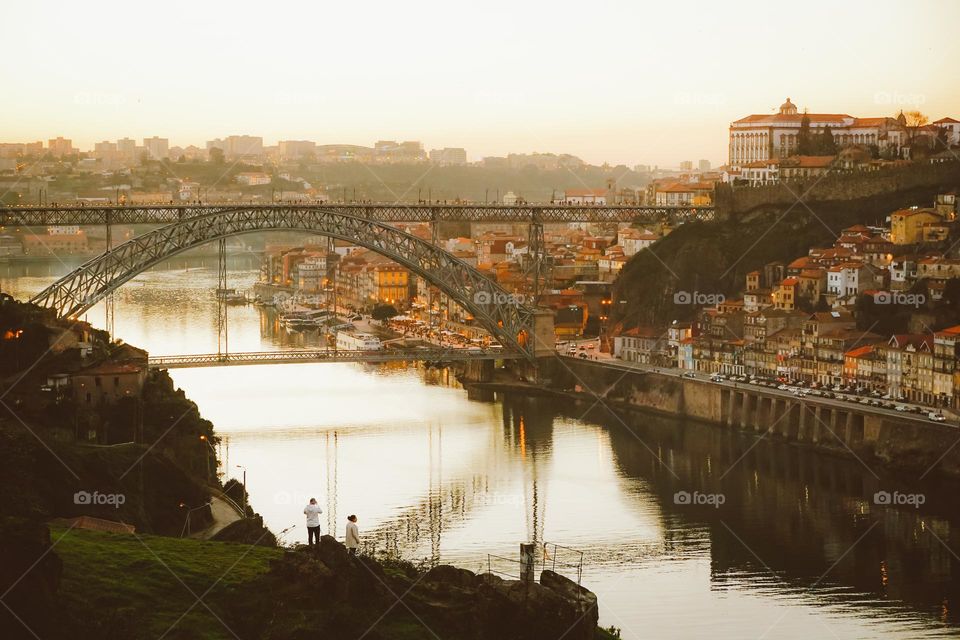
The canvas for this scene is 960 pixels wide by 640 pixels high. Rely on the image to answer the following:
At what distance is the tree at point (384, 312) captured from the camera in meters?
50.2

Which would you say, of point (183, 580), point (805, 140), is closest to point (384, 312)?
point (805, 140)

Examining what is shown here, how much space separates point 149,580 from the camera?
14.1 meters

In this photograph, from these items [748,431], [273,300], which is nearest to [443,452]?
[748,431]

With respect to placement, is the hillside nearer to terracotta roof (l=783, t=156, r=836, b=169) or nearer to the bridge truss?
the bridge truss

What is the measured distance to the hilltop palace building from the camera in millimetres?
51925

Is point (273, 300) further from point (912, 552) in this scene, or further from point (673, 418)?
point (912, 552)

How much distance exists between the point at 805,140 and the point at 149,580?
4057cm

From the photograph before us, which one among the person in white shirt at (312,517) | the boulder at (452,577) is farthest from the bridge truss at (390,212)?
the boulder at (452,577)

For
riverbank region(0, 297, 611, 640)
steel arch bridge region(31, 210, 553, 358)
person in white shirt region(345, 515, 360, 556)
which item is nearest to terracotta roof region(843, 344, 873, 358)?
steel arch bridge region(31, 210, 553, 358)

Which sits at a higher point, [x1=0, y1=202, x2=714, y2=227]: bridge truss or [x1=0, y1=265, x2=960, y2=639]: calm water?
[x1=0, y1=202, x2=714, y2=227]: bridge truss

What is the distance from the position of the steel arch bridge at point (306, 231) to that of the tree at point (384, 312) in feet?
31.2

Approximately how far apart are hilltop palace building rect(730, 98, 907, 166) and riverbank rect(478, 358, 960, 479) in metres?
17.0

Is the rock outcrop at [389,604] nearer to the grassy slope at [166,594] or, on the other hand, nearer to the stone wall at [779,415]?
the grassy slope at [166,594]

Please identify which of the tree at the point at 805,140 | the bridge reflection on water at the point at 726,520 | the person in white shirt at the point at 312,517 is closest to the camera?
the person in white shirt at the point at 312,517
